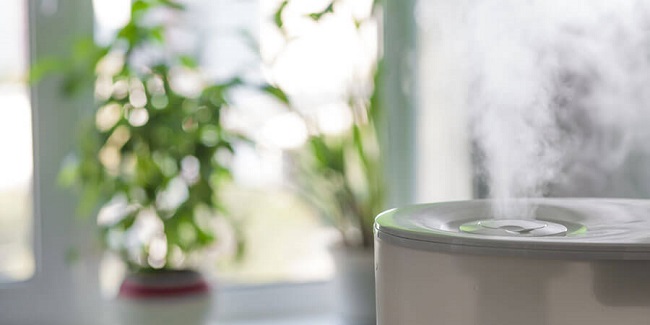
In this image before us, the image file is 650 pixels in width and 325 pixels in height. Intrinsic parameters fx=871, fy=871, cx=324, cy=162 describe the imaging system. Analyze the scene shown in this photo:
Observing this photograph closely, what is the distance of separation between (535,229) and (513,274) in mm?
133

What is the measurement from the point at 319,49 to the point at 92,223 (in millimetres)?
686

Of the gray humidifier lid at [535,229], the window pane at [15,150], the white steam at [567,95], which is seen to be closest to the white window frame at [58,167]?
the window pane at [15,150]

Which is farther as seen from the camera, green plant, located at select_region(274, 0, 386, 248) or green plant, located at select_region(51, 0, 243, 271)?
green plant, located at select_region(274, 0, 386, 248)

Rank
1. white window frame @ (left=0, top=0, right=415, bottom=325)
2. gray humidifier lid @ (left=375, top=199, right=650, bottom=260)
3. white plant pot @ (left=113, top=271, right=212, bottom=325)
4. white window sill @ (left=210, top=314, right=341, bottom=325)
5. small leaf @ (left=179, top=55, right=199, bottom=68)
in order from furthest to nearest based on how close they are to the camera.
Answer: white window sill @ (left=210, top=314, right=341, bottom=325) → white window frame @ (left=0, top=0, right=415, bottom=325) → small leaf @ (left=179, top=55, right=199, bottom=68) → white plant pot @ (left=113, top=271, right=212, bottom=325) → gray humidifier lid @ (left=375, top=199, right=650, bottom=260)

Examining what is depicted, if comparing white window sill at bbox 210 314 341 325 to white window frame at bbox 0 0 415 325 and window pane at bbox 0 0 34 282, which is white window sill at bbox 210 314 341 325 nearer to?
white window frame at bbox 0 0 415 325

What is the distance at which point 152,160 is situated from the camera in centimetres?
180

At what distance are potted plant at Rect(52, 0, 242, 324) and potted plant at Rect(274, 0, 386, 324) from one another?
244 mm

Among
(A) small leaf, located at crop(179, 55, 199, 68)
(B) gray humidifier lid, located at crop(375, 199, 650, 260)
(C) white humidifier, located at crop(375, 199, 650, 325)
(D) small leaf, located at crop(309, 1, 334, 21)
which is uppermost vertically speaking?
(D) small leaf, located at crop(309, 1, 334, 21)

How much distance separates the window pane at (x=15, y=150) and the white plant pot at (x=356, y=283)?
2.38 feet

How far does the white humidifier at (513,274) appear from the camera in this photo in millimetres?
685

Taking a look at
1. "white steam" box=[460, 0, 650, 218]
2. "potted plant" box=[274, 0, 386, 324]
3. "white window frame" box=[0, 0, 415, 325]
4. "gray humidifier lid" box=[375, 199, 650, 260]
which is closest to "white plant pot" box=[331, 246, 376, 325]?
"potted plant" box=[274, 0, 386, 324]

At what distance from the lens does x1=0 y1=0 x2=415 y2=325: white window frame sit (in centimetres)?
200

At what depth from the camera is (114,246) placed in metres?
2.00

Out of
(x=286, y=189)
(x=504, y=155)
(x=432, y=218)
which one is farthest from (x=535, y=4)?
(x=286, y=189)
